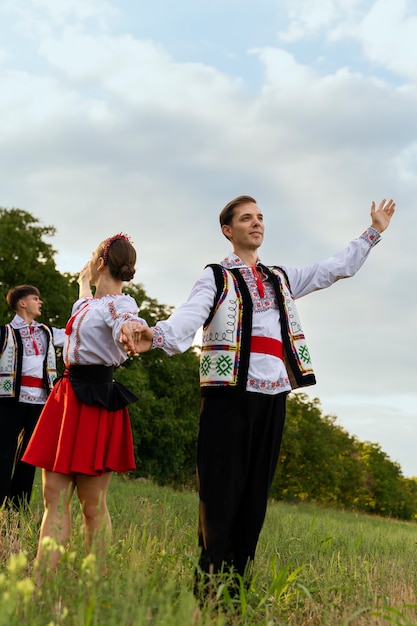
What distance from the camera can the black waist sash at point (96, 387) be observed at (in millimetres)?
4625

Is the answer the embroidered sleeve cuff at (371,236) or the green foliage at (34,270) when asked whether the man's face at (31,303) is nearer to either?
the embroidered sleeve cuff at (371,236)

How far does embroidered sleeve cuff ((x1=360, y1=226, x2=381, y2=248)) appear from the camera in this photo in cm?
539

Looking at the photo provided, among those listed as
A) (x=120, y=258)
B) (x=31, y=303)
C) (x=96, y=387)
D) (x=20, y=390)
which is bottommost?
(x=96, y=387)

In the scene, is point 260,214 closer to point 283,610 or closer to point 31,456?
point 31,456

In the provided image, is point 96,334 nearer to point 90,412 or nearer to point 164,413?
point 90,412

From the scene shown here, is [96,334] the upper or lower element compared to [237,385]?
upper

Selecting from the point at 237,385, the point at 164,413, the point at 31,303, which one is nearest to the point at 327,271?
the point at 237,385

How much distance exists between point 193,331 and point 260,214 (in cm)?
103

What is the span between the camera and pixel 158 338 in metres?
4.23

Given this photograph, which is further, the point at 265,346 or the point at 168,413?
the point at 168,413

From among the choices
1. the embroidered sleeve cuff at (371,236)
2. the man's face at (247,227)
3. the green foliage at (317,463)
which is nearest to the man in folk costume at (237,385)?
the man's face at (247,227)

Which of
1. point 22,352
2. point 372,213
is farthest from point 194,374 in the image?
point 372,213

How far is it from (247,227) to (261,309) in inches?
22.7

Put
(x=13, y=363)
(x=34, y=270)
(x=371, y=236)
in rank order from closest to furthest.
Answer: (x=371, y=236), (x=13, y=363), (x=34, y=270)
